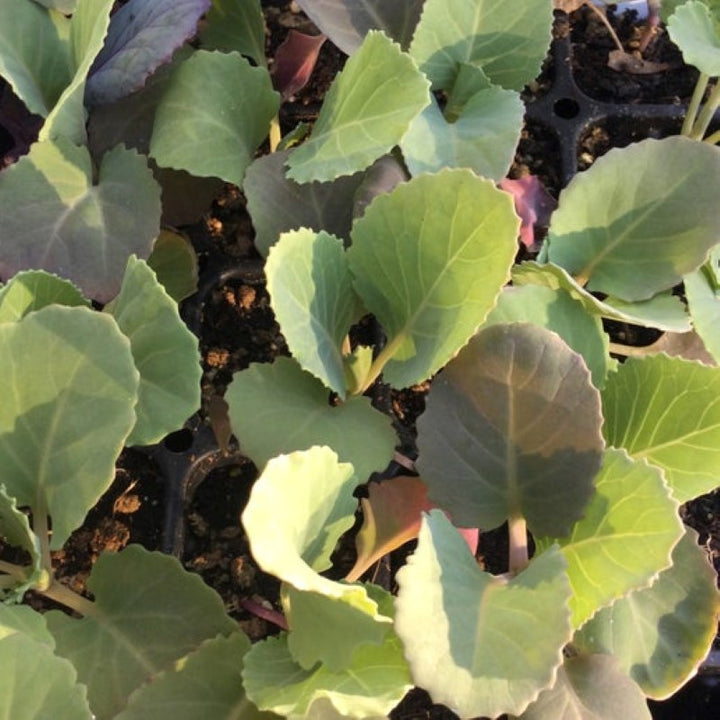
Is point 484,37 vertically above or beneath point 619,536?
above

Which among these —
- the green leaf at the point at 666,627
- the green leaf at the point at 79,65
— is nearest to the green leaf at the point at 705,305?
the green leaf at the point at 666,627

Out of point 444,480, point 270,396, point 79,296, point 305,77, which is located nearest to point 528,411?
point 444,480

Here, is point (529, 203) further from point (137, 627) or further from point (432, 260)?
point (137, 627)

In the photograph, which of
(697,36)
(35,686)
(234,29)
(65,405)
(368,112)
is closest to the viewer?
(35,686)

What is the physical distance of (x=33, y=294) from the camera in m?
0.74

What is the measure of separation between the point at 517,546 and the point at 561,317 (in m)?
0.18

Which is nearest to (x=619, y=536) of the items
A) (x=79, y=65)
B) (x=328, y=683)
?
(x=328, y=683)

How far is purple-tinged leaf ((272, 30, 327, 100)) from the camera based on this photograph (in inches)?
40.1

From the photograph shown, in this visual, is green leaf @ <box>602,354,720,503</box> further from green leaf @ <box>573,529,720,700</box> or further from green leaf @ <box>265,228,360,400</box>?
green leaf @ <box>265,228,360,400</box>

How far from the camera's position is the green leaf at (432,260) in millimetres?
706

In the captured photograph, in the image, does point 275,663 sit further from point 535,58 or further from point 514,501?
point 535,58

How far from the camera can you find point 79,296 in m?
0.76

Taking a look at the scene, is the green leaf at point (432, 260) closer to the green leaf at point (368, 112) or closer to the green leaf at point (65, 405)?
the green leaf at point (368, 112)

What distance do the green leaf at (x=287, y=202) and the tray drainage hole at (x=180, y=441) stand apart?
208 mm
